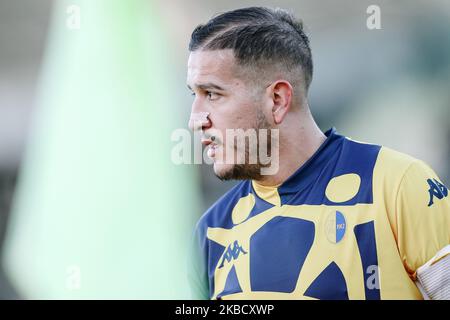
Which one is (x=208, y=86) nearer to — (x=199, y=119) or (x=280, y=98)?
(x=199, y=119)

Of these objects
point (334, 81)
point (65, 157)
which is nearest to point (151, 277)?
point (65, 157)

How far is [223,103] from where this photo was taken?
1.80 m

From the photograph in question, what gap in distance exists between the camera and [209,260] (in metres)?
1.89

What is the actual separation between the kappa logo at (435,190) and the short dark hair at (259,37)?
478 millimetres

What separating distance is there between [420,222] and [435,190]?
4.3 inches

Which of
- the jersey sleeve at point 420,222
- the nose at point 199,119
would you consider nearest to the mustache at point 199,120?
the nose at point 199,119

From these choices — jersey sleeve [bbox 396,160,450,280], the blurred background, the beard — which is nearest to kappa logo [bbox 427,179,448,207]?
jersey sleeve [bbox 396,160,450,280]

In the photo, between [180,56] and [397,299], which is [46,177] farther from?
[397,299]

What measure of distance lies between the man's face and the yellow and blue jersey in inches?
6.0

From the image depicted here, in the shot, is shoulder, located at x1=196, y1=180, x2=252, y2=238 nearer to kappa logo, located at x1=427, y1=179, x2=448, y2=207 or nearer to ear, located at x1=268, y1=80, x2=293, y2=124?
ear, located at x1=268, y1=80, x2=293, y2=124

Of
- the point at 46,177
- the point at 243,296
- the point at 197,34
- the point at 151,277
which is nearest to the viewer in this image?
the point at 243,296

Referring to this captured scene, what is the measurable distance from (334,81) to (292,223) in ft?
5.31

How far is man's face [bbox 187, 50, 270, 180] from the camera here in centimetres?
179

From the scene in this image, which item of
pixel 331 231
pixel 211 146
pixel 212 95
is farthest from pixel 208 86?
pixel 331 231
